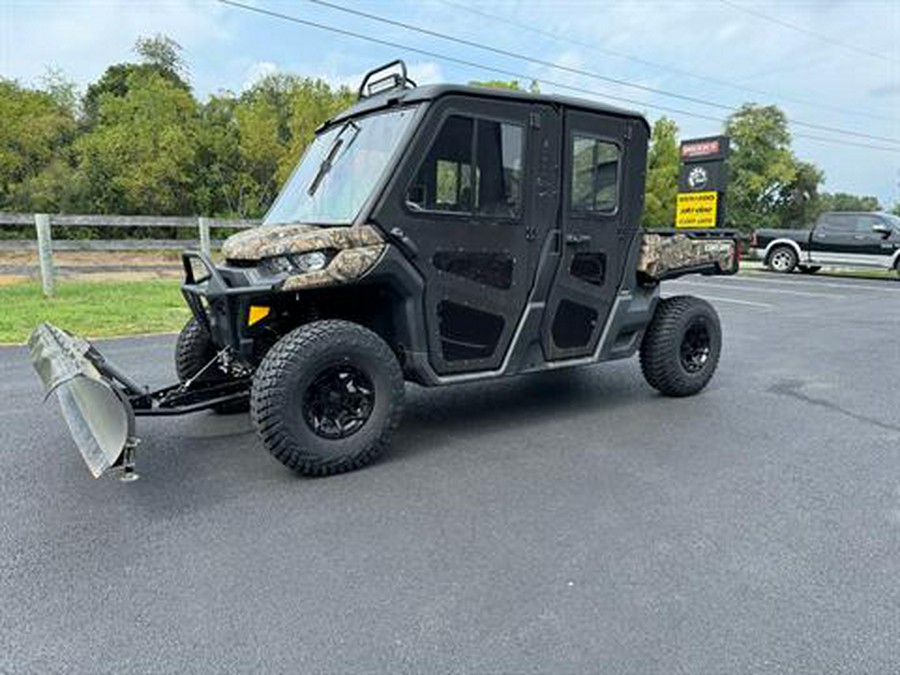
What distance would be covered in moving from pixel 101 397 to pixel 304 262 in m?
1.22

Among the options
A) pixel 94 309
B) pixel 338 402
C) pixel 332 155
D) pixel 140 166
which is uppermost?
pixel 140 166

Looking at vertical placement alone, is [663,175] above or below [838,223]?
above

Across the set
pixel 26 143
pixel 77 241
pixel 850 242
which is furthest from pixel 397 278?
pixel 26 143

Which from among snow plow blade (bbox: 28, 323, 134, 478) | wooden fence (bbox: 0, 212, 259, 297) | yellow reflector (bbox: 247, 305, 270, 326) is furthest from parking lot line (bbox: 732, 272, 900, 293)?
snow plow blade (bbox: 28, 323, 134, 478)

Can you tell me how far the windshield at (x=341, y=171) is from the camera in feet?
12.3

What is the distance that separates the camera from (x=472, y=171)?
12.7 ft

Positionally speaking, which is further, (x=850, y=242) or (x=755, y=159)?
(x=755, y=159)

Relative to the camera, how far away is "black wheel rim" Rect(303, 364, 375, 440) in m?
3.50

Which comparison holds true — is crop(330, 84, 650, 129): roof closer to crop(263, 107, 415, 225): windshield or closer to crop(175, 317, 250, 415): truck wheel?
crop(263, 107, 415, 225): windshield

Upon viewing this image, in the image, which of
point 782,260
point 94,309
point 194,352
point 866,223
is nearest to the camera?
point 194,352

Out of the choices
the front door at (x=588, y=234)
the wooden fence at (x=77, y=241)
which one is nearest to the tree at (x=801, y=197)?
the wooden fence at (x=77, y=241)

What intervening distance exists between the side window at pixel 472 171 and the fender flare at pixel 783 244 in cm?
1936

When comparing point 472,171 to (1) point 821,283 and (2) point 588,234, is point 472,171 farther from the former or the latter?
(1) point 821,283

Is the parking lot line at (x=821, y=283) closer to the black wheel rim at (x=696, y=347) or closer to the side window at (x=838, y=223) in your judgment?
the side window at (x=838, y=223)
